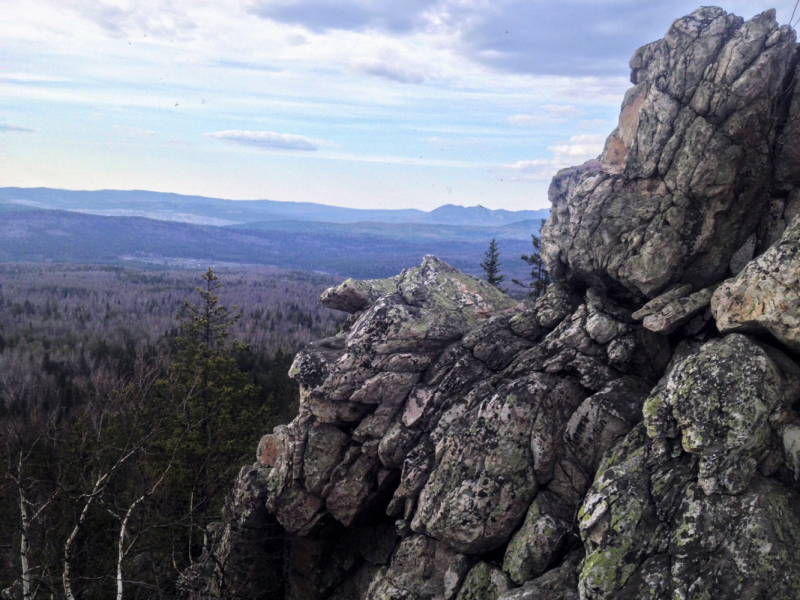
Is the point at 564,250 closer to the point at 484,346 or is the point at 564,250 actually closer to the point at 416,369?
the point at 484,346

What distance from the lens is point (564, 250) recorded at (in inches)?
632

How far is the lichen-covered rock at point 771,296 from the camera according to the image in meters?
10.9

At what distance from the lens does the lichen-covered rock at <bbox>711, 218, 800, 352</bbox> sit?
429 inches

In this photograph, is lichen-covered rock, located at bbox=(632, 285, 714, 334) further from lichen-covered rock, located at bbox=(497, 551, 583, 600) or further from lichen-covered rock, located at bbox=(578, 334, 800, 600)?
lichen-covered rock, located at bbox=(497, 551, 583, 600)

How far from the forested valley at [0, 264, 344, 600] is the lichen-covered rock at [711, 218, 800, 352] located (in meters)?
15.5

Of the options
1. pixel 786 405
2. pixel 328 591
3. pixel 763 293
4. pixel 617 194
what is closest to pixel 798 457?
pixel 786 405

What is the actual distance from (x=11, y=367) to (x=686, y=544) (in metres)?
Answer: 98.9

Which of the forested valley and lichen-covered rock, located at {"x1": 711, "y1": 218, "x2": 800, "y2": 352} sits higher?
lichen-covered rock, located at {"x1": 711, "y1": 218, "x2": 800, "y2": 352}

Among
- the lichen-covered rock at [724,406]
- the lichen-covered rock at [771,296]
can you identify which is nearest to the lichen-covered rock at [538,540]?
the lichen-covered rock at [724,406]

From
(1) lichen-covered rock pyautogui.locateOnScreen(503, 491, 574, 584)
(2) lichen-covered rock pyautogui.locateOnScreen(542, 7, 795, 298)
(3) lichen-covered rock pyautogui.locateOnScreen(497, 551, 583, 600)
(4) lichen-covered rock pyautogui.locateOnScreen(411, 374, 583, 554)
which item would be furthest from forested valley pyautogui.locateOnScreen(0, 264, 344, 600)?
(2) lichen-covered rock pyautogui.locateOnScreen(542, 7, 795, 298)

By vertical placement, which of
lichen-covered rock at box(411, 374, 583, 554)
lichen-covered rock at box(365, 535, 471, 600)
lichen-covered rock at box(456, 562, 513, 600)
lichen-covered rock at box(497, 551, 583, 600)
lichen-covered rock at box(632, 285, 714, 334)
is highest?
lichen-covered rock at box(632, 285, 714, 334)

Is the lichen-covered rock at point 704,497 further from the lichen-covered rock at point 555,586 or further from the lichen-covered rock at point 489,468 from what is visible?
the lichen-covered rock at point 489,468

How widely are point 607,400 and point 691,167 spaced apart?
6232 mm

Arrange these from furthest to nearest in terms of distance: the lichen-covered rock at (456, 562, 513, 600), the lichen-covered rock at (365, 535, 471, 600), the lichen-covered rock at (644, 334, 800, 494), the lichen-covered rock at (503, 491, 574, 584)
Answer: the lichen-covered rock at (365, 535, 471, 600), the lichen-covered rock at (456, 562, 513, 600), the lichen-covered rock at (503, 491, 574, 584), the lichen-covered rock at (644, 334, 800, 494)
